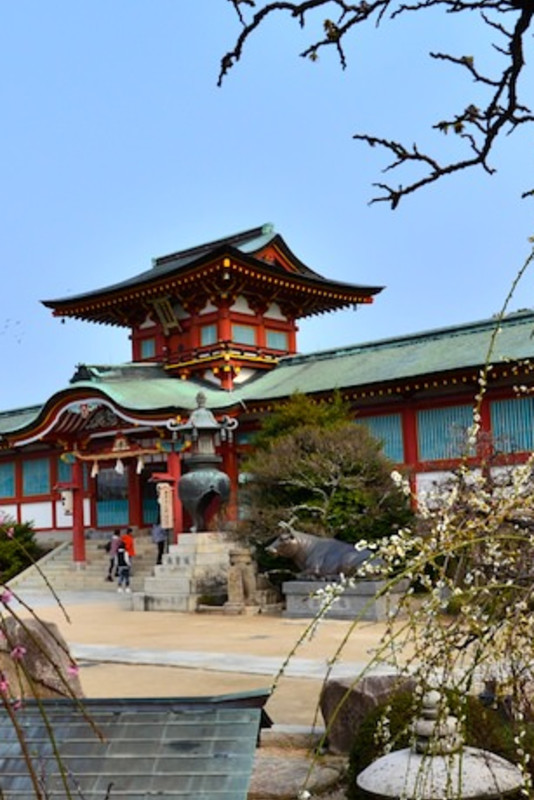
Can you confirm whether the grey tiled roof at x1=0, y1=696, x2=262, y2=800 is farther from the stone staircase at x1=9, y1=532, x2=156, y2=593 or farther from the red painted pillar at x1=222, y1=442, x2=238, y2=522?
the red painted pillar at x1=222, y1=442, x2=238, y2=522

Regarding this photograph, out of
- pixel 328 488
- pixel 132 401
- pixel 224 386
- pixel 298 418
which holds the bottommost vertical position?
pixel 328 488

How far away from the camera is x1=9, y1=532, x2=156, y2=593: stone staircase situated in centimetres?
2269

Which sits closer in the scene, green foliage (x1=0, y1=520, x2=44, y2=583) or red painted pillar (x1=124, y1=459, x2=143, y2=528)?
green foliage (x1=0, y1=520, x2=44, y2=583)

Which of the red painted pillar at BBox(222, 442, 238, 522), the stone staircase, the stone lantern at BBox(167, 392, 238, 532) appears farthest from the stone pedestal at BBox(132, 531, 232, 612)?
the red painted pillar at BBox(222, 442, 238, 522)

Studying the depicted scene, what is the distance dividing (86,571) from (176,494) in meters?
3.92

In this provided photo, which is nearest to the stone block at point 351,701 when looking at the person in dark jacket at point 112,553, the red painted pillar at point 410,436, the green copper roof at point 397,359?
the green copper roof at point 397,359

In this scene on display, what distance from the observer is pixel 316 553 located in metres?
15.6

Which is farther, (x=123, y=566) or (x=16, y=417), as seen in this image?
(x=16, y=417)

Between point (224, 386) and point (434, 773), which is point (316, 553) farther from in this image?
point (434, 773)

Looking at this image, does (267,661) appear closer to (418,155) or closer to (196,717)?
(196,717)

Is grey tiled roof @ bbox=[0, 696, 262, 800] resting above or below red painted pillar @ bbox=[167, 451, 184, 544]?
below

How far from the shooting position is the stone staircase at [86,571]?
2269cm

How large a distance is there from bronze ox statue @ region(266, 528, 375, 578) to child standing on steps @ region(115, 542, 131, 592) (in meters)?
5.83

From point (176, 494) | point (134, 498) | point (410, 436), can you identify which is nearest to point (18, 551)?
point (134, 498)
